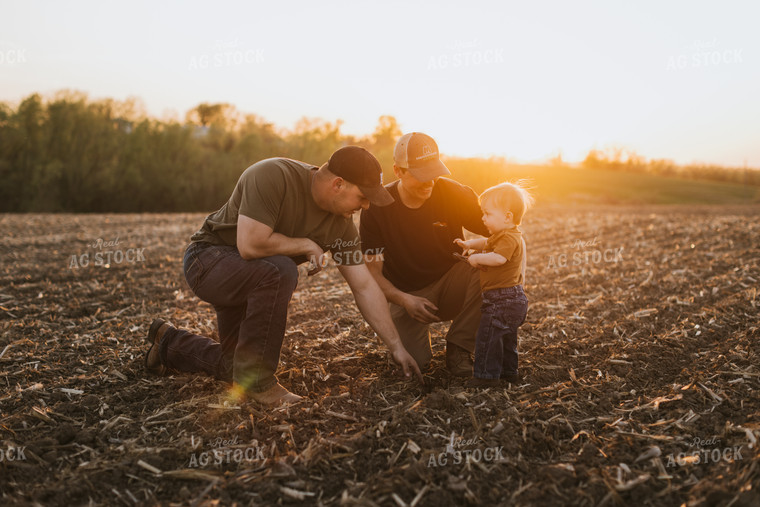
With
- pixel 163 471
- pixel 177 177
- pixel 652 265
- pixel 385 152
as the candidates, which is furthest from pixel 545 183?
pixel 163 471

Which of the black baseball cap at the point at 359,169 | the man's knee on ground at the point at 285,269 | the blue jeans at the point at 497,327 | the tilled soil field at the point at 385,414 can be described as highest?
the black baseball cap at the point at 359,169

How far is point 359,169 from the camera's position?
138 inches

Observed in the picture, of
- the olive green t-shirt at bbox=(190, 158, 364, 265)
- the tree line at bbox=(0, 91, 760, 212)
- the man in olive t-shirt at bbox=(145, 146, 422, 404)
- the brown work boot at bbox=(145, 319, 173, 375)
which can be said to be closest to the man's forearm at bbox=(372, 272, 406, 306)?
the man in olive t-shirt at bbox=(145, 146, 422, 404)

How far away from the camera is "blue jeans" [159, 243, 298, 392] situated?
3461 millimetres

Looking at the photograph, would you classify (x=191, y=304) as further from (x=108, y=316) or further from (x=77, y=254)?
(x=77, y=254)

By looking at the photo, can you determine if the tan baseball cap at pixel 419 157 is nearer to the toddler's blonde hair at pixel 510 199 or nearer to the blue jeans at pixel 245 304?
the toddler's blonde hair at pixel 510 199

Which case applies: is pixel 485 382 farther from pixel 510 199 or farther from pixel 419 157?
pixel 419 157

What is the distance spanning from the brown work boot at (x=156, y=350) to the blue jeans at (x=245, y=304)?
1.27ft

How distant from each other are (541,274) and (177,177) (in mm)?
23289

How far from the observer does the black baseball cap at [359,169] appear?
3500 mm

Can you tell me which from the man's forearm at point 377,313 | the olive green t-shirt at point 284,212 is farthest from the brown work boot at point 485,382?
the olive green t-shirt at point 284,212

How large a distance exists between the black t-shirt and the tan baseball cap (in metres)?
0.36

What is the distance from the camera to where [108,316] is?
5.68 metres

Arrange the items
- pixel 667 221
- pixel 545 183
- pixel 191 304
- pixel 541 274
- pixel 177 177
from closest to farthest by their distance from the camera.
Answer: pixel 191 304 → pixel 541 274 → pixel 667 221 → pixel 177 177 → pixel 545 183
